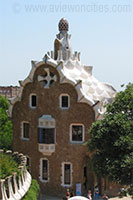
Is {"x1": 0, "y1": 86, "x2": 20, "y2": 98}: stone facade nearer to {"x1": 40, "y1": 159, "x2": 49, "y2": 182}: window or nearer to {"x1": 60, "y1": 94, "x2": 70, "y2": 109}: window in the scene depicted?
{"x1": 40, "y1": 159, "x2": 49, "y2": 182}: window

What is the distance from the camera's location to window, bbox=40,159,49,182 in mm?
25375

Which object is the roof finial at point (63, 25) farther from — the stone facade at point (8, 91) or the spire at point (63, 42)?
the stone facade at point (8, 91)

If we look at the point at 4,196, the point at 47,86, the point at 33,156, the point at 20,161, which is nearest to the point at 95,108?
the point at 47,86

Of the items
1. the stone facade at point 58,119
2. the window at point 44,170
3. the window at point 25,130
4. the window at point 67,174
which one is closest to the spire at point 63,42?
the stone facade at point 58,119

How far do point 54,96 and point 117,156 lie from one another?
361 inches

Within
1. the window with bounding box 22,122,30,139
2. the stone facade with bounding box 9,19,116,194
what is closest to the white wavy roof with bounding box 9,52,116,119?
the stone facade with bounding box 9,19,116,194

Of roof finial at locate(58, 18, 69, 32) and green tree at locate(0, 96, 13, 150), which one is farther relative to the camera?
green tree at locate(0, 96, 13, 150)

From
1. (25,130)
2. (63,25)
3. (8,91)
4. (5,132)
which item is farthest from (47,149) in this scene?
(8,91)

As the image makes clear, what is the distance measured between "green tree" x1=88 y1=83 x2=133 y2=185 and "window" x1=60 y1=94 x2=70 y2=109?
694 centimetres

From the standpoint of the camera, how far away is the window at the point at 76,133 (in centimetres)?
2459

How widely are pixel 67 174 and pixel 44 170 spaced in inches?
75.0

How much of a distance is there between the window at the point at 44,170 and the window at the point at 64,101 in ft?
14.1

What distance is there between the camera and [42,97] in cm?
2550

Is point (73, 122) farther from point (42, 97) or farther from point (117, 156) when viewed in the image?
point (117, 156)
